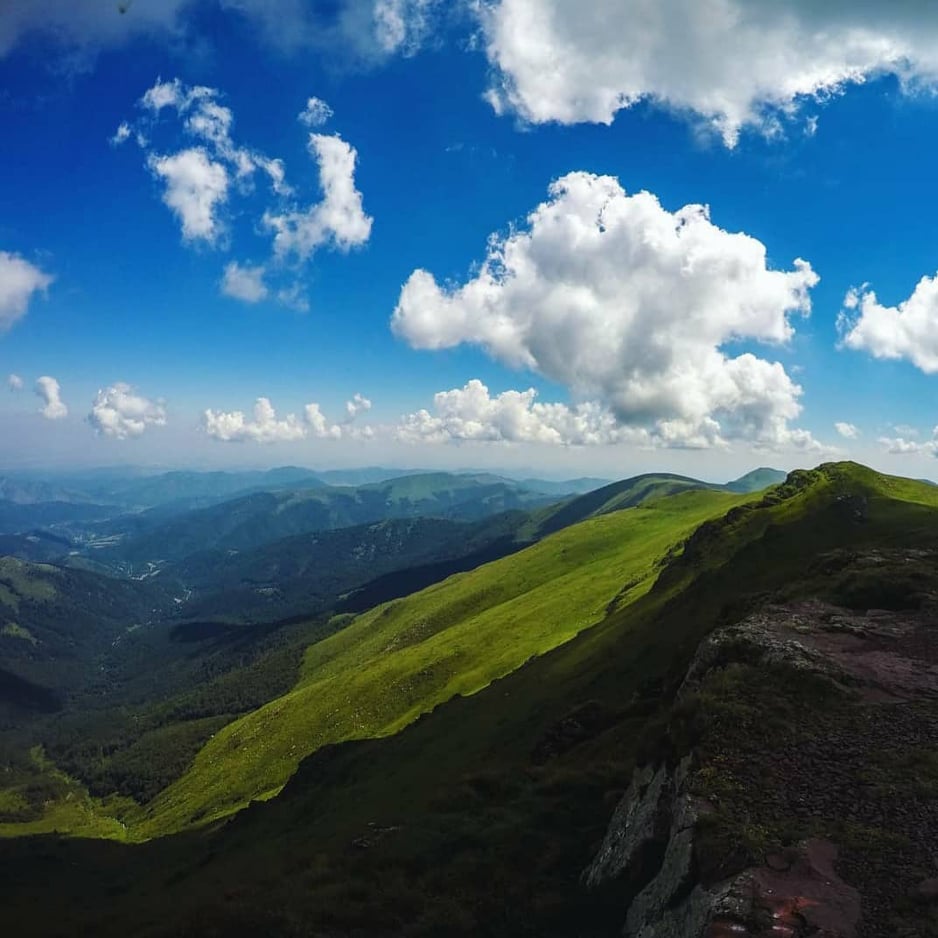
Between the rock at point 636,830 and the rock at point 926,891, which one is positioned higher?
the rock at point 926,891

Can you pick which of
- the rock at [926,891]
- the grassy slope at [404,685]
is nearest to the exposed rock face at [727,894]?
the rock at [926,891]

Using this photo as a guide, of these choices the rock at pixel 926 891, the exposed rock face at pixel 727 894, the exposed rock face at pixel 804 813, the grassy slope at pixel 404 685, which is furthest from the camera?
the grassy slope at pixel 404 685

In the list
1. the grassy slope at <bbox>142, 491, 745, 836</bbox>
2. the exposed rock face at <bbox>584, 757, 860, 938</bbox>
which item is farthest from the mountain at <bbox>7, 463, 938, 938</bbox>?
the grassy slope at <bbox>142, 491, 745, 836</bbox>

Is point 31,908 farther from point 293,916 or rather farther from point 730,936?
point 730,936

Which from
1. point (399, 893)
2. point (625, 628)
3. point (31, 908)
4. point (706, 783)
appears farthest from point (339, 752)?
point (706, 783)

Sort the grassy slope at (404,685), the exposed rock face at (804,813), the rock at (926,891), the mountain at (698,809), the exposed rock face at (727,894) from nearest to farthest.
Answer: the exposed rock face at (727,894)
the rock at (926,891)
the exposed rock face at (804,813)
the mountain at (698,809)
the grassy slope at (404,685)

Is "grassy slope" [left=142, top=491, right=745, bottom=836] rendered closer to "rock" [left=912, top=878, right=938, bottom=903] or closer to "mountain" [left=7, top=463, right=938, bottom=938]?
"mountain" [left=7, top=463, right=938, bottom=938]

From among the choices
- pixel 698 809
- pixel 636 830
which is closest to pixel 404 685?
pixel 636 830

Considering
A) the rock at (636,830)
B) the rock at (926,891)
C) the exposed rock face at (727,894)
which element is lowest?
the rock at (636,830)

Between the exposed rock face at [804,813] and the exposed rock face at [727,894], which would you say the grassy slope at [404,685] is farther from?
the exposed rock face at [727,894]
